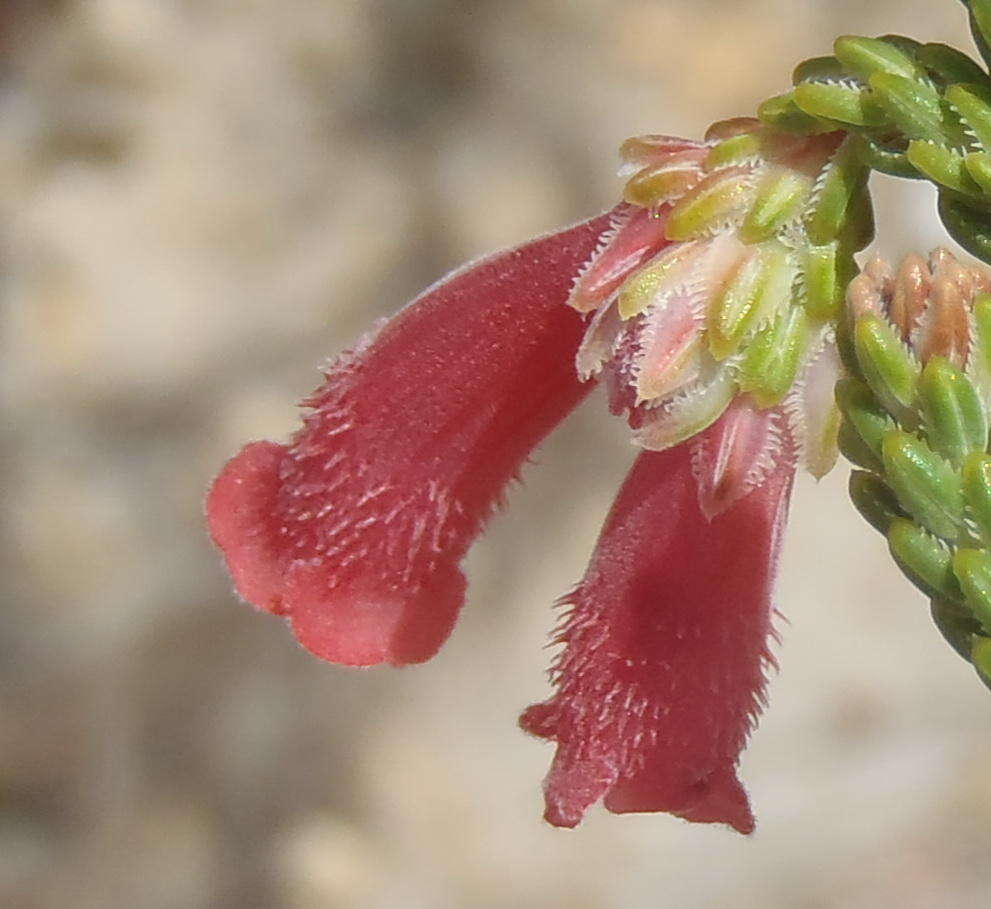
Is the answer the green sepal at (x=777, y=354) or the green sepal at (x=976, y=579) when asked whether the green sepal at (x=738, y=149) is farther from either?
the green sepal at (x=976, y=579)

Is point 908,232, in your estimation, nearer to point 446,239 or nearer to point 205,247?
point 446,239

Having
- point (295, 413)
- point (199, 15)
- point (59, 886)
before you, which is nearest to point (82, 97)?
point (199, 15)

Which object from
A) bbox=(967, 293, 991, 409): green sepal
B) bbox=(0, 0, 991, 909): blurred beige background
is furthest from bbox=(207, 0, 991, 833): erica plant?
bbox=(0, 0, 991, 909): blurred beige background

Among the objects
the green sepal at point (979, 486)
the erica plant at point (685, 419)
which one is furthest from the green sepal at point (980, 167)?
the green sepal at point (979, 486)

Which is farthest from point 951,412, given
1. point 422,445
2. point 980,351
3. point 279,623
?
point 279,623

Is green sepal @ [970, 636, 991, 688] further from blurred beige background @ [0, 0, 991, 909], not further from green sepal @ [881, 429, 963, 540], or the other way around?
blurred beige background @ [0, 0, 991, 909]

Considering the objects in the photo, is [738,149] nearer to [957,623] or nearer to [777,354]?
[777,354]
